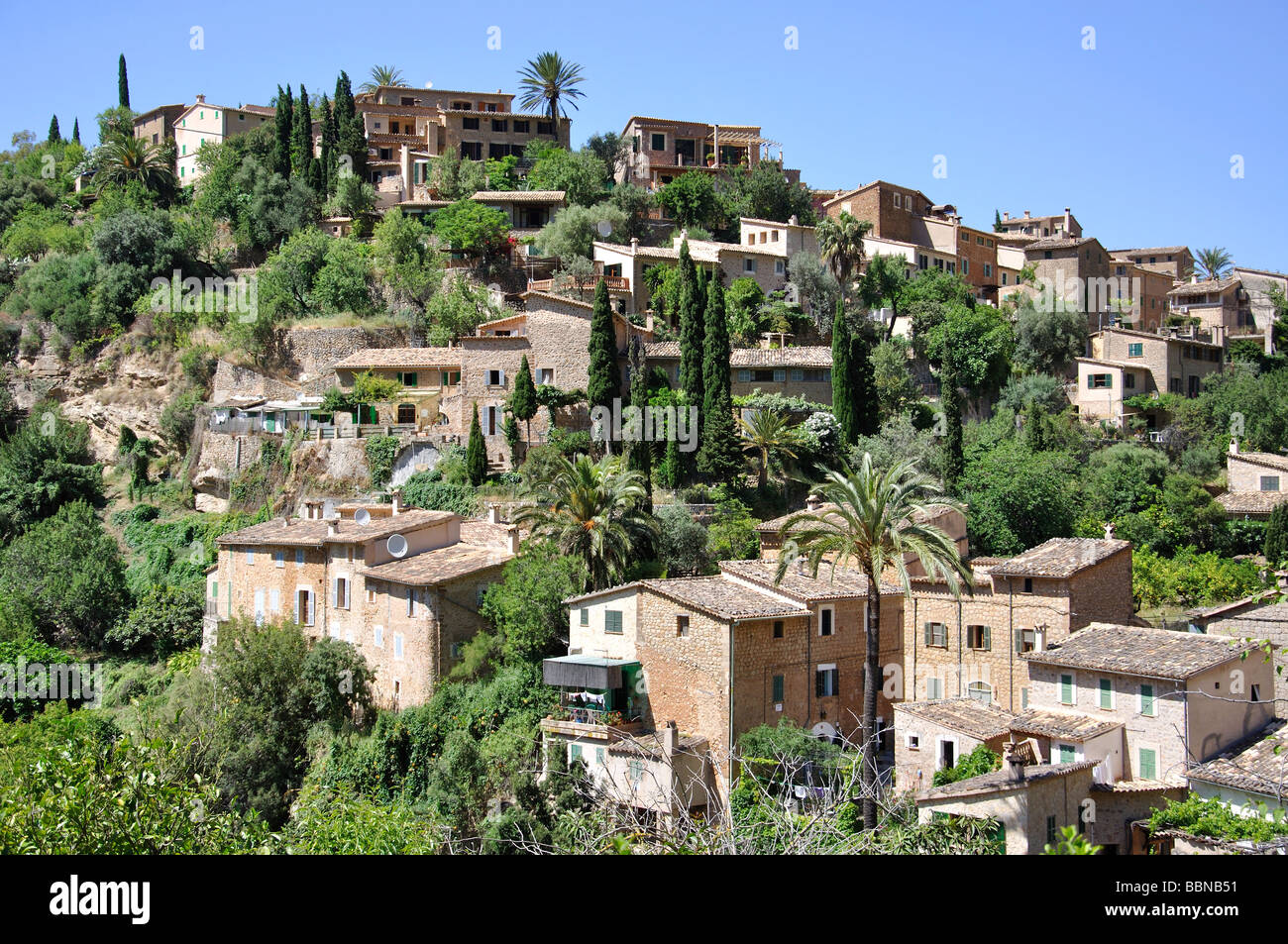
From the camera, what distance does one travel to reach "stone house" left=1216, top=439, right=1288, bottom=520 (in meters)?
41.0

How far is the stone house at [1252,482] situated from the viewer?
134ft

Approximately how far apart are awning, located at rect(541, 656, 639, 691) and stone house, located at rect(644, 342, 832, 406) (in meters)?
19.4

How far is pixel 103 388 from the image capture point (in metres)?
60.8

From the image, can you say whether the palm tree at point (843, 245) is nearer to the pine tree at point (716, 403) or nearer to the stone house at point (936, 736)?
the pine tree at point (716, 403)

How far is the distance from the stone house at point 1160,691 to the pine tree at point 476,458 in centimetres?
2280

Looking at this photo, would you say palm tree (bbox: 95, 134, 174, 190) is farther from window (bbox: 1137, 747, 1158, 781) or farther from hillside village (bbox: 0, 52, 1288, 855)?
window (bbox: 1137, 747, 1158, 781)

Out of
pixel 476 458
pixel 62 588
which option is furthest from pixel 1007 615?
pixel 62 588

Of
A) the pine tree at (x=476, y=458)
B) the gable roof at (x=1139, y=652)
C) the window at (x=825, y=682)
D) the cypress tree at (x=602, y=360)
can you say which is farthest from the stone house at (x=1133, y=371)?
the pine tree at (x=476, y=458)

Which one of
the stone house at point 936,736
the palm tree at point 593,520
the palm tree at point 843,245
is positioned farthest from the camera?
the palm tree at point 843,245

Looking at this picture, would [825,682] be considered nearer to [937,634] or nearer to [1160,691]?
[937,634]

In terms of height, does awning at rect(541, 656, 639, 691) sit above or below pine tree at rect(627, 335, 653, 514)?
below

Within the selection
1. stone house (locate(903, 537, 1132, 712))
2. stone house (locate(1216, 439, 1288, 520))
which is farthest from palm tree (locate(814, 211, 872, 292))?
stone house (locate(903, 537, 1132, 712))

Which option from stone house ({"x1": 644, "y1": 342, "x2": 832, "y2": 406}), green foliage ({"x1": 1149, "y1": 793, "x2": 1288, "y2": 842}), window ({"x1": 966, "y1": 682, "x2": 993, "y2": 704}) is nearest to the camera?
green foliage ({"x1": 1149, "y1": 793, "x2": 1288, "y2": 842})

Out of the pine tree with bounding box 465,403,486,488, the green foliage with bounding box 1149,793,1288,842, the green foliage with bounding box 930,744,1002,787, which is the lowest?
the green foliage with bounding box 930,744,1002,787
